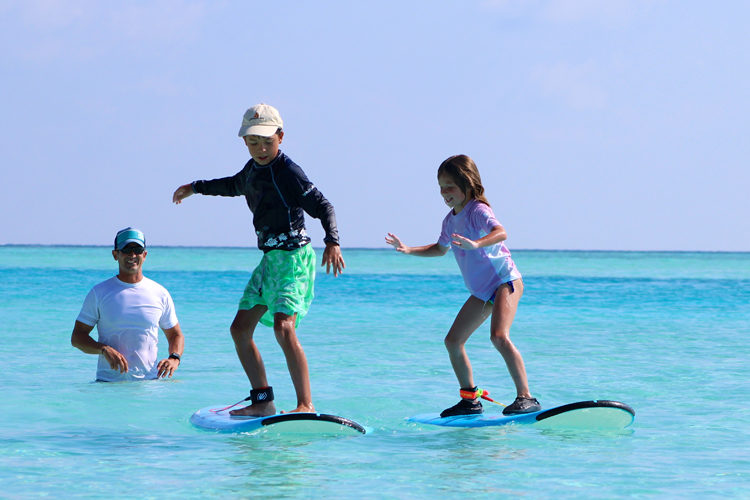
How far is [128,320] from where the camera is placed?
7.05m

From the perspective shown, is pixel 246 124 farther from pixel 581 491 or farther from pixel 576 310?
pixel 576 310

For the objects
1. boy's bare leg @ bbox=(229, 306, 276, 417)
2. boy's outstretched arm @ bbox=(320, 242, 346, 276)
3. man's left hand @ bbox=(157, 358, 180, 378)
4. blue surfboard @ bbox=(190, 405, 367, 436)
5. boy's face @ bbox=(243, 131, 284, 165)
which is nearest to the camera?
boy's outstretched arm @ bbox=(320, 242, 346, 276)

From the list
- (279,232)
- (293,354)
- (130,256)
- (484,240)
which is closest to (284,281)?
(279,232)

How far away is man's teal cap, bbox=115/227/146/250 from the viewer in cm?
696

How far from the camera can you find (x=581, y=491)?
466 centimetres

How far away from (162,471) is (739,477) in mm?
2937

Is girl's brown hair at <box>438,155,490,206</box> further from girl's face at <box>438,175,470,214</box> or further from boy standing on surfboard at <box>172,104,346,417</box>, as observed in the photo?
boy standing on surfboard at <box>172,104,346,417</box>

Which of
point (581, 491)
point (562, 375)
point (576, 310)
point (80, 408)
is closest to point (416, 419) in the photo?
point (581, 491)

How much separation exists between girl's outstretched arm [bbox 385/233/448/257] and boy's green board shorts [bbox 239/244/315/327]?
54cm

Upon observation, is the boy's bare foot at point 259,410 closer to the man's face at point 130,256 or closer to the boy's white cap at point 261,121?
the man's face at point 130,256

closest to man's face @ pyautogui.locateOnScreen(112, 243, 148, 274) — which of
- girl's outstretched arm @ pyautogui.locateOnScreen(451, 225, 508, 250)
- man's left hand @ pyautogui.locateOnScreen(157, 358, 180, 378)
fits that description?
man's left hand @ pyautogui.locateOnScreen(157, 358, 180, 378)

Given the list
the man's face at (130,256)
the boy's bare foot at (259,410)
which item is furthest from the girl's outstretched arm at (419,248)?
the man's face at (130,256)

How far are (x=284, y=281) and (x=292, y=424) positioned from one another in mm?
838

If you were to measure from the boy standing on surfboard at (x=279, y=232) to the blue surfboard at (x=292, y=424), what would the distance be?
0.14 meters
